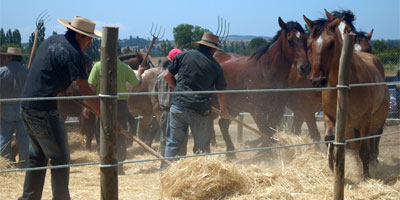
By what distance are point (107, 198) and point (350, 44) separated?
2628 mm

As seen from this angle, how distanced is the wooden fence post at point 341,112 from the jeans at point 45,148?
2410 mm

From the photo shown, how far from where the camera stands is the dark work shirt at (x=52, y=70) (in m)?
3.80

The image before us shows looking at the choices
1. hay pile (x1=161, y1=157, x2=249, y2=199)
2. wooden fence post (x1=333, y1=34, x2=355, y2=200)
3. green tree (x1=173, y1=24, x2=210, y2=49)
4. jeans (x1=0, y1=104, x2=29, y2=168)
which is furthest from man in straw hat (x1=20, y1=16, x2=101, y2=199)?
green tree (x1=173, y1=24, x2=210, y2=49)

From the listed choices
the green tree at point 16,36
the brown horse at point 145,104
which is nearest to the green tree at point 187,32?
the green tree at point 16,36

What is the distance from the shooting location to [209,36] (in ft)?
19.0

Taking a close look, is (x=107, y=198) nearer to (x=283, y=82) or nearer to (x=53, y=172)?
(x=53, y=172)

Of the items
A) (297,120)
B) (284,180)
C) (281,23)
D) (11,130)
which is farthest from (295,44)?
(11,130)

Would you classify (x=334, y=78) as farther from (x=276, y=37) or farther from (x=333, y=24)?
(x=276, y=37)

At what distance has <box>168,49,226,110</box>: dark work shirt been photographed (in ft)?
17.6

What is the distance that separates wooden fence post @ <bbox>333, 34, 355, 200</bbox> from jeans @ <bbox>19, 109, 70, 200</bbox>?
241 centimetres

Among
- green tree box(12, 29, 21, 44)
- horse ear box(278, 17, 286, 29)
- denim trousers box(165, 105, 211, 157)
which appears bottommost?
denim trousers box(165, 105, 211, 157)

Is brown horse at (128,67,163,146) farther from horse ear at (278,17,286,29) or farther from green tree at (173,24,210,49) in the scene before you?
green tree at (173,24,210,49)

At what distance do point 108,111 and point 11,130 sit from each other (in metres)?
4.24

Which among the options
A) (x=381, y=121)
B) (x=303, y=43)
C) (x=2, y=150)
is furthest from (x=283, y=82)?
(x=2, y=150)
